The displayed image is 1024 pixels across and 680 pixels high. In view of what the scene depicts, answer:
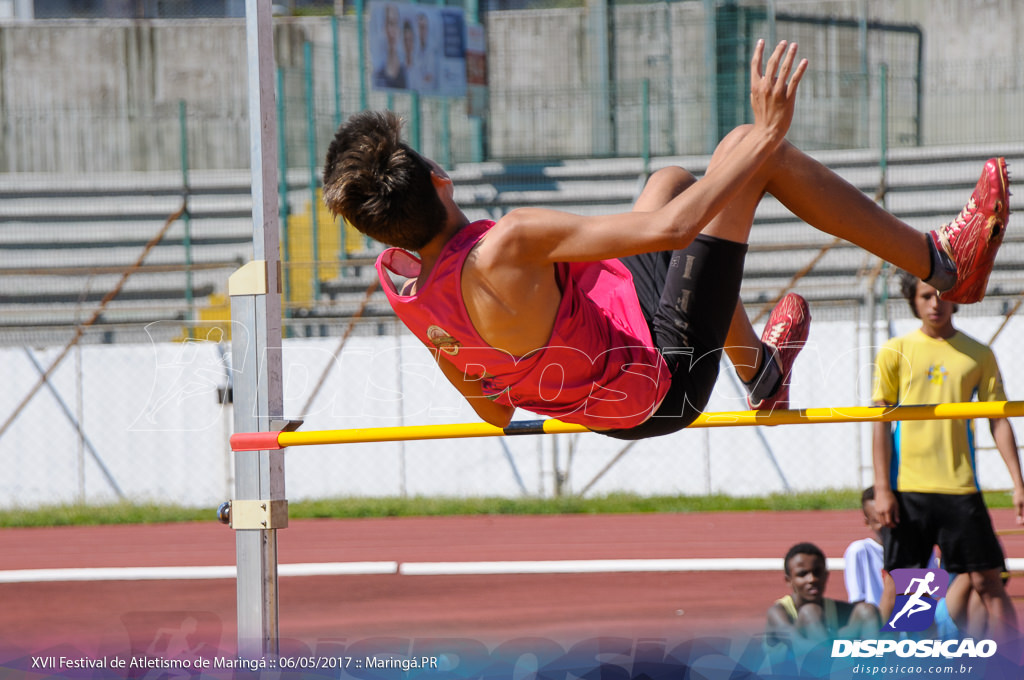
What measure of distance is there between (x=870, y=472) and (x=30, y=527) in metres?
7.31

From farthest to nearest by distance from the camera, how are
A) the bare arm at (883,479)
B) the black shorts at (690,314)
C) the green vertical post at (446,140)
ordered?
the green vertical post at (446,140), the bare arm at (883,479), the black shorts at (690,314)

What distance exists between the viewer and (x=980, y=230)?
2.73 meters

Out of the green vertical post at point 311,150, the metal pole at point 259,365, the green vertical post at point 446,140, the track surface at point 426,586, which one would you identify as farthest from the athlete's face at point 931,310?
the green vertical post at point 446,140

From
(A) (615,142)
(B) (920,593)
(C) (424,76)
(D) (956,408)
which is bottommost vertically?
(B) (920,593)

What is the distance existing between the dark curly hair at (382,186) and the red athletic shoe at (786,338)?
112 centimetres

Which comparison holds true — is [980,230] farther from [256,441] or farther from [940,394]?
[256,441]

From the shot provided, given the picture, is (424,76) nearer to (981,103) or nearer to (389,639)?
(981,103)

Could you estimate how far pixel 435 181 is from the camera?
8.37ft

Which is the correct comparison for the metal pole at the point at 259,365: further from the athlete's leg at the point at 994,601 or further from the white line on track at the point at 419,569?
the white line on track at the point at 419,569

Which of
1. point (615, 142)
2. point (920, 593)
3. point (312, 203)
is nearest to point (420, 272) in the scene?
point (920, 593)

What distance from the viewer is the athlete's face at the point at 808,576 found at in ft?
14.4

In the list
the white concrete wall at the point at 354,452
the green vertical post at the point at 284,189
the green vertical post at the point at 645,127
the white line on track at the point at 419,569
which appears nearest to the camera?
the white line on track at the point at 419,569

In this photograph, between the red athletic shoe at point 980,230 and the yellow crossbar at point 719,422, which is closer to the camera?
the red athletic shoe at point 980,230

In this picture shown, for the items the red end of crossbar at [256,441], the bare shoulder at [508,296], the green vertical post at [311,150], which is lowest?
the red end of crossbar at [256,441]
